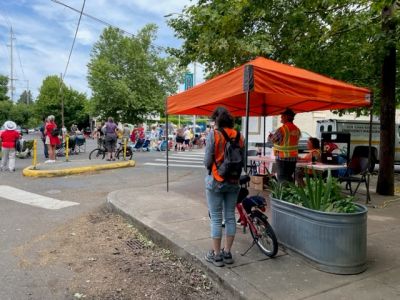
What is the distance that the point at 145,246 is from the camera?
5.59m

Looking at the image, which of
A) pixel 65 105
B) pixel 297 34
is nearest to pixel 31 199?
pixel 297 34

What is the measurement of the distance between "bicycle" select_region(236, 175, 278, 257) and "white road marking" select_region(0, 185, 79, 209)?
471 cm

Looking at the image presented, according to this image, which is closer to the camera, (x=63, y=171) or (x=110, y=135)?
(x=63, y=171)

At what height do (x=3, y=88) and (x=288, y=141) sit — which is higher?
(x=3, y=88)

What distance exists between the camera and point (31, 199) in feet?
28.9

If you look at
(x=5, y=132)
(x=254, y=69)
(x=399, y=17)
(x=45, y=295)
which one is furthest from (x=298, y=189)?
(x=5, y=132)

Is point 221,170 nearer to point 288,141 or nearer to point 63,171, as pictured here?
point 288,141

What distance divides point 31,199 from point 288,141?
5874 millimetres

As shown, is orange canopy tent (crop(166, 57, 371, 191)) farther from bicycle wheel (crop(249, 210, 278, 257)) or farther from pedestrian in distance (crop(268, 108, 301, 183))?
bicycle wheel (crop(249, 210, 278, 257))

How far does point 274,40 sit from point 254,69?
491cm

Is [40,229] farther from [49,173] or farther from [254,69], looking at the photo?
[49,173]

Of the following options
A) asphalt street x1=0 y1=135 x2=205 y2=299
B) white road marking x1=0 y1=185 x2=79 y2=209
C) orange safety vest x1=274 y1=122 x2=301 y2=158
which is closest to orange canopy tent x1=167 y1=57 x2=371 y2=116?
orange safety vest x1=274 y1=122 x2=301 y2=158

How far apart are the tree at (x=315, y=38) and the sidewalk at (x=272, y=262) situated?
314 cm

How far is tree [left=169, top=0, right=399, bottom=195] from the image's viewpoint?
27.3ft
